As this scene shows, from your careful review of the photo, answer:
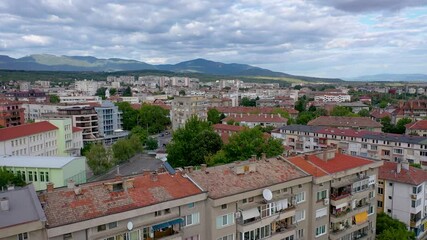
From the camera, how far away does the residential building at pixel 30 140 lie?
5922 cm

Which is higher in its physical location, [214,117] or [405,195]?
[214,117]

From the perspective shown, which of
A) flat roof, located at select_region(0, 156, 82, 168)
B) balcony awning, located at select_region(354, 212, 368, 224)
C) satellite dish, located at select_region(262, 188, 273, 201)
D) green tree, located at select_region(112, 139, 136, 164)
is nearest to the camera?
satellite dish, located at select_region(262, 188, 273, 201)

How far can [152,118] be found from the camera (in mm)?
114000

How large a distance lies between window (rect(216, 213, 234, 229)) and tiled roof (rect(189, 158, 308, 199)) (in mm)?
1638

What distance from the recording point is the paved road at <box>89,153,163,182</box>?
61.3 meters

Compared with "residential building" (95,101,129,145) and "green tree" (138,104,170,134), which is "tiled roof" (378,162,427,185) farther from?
"green tree" (138,104,170,134)

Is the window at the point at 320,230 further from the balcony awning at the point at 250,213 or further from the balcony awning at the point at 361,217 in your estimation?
the balcony awning at the point at 250,213

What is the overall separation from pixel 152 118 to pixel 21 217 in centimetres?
9616

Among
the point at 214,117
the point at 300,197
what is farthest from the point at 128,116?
the point at 300,197

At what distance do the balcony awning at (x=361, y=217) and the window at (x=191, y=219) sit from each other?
1603cm

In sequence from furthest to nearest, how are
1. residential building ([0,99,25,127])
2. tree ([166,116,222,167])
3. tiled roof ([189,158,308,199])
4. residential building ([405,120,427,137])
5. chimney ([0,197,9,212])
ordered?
residential building ([0,99,25,127]) < residential building ([405,120,427,137]) < tree ([166,116,222,167]) < tiled roof ([189,158,308,199]) < chimney ([0,197,9,212])

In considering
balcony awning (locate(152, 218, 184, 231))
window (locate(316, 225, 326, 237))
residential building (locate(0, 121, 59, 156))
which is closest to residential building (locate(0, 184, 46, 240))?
balcony awning (locate(152, 218, 184, 231))

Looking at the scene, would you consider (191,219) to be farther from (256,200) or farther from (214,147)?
(214,147)

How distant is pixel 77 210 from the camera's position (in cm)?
2056
